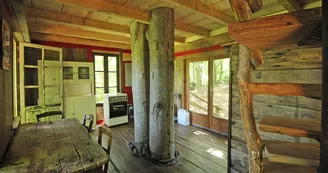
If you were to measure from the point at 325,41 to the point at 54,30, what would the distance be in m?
4.18

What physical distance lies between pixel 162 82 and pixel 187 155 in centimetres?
140

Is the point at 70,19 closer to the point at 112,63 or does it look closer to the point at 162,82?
the point at 162,82

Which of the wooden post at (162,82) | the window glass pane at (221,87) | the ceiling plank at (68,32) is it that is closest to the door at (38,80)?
the ceiling plank at (68,32)

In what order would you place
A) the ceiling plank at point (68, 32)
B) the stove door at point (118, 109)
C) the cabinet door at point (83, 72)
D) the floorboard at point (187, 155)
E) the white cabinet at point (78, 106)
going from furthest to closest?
1. the stove door at point (118, 109)
2. the cabinet door at point (83, 72)
3. the white cabinet at point (78, 106)
4. the ceiling plank at point (68, 32)
5. the floorboard at point (187, 155)

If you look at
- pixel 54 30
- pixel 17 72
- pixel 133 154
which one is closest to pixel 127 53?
pixel 54 30

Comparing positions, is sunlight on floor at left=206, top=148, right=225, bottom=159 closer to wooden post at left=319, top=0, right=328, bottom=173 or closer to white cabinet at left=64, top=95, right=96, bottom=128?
wooden post at left=319, top=0, right=328, bottom=173

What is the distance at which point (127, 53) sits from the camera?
220 inches

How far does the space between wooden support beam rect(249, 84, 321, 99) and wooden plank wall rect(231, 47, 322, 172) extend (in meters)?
0.66

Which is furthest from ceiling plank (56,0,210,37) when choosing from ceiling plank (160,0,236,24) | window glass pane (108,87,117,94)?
window glass pane (108,87,117,94)

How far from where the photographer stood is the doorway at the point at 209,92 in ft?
13.0

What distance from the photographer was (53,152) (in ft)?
4.89

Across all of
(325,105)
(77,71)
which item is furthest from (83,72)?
(325,105)

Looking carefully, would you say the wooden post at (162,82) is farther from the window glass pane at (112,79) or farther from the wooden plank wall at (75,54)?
the window glass pane at (112,79)

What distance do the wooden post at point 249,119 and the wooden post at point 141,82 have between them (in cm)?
221
